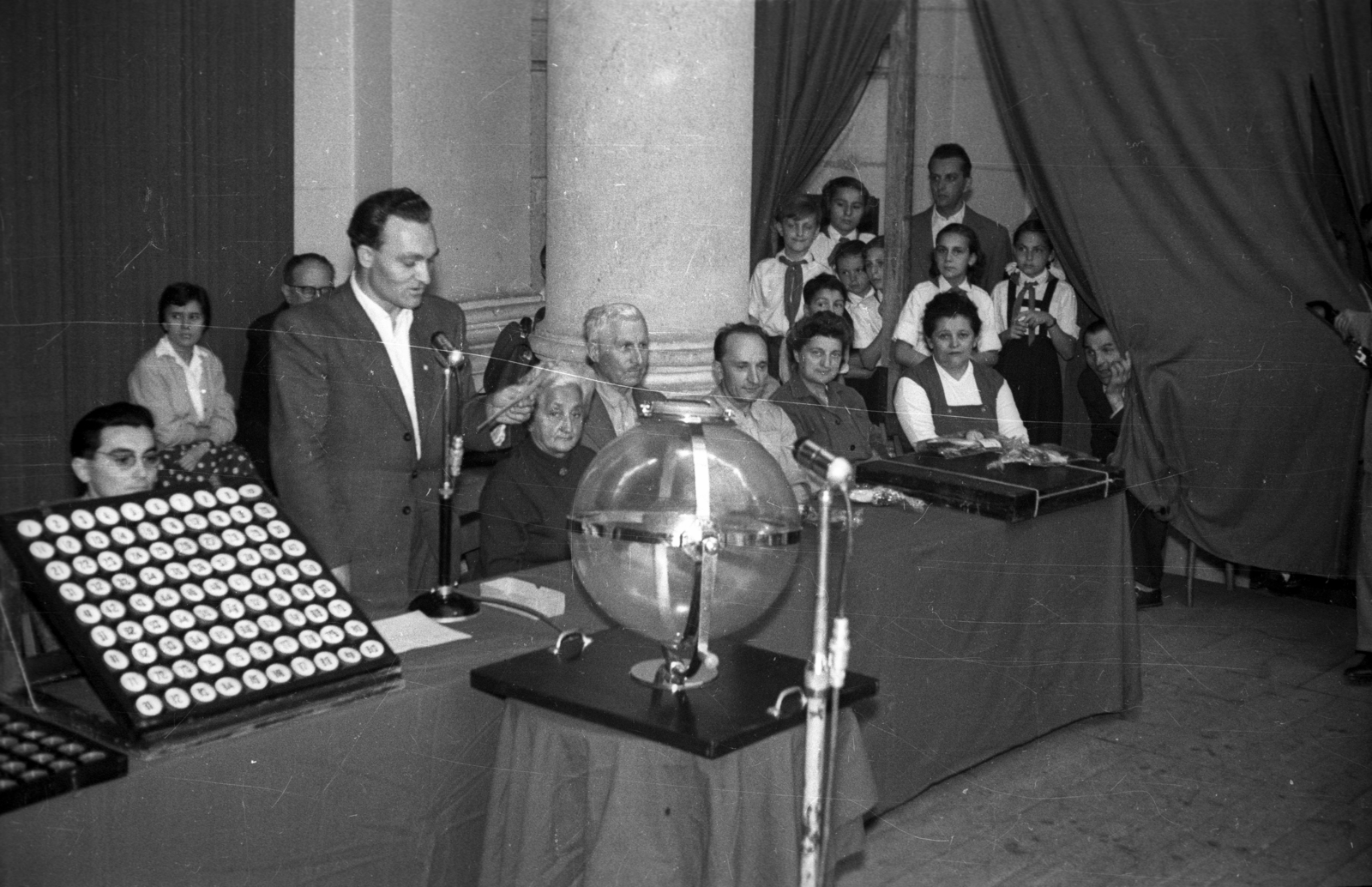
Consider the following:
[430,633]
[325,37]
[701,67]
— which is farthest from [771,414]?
[325,37]

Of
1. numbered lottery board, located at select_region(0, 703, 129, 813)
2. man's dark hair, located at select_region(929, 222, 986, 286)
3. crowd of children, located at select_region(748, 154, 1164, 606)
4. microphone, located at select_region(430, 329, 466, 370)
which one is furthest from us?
man's dark hair, located at select_region(929, 222, 986, 286)

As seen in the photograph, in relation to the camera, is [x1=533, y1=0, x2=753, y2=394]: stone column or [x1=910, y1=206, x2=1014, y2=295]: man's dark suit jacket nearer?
[x1=533, y1=0, x2=753, y2=394]: stone column

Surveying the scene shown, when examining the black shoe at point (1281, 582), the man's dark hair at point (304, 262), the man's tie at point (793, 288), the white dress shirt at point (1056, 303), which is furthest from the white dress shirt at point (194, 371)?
the black shoe at point (1281, 582)

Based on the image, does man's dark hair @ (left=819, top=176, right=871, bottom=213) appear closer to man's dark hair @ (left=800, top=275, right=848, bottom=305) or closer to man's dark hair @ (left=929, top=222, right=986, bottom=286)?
man's dark hair @ (left=929, top=222, right=986, bottom=286)

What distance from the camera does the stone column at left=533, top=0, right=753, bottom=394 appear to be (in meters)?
4.79

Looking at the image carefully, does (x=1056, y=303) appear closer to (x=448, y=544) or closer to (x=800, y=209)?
(x=800, y=209)

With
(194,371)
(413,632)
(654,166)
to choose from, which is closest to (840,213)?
(654,166)

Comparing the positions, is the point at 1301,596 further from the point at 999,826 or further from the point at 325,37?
the point at 325,37

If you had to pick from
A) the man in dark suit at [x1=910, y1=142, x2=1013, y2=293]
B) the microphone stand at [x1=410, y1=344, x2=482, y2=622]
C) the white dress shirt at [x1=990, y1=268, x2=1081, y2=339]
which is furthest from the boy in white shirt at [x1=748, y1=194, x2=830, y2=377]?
the microphone stand at [x1=410, y1=344, x2=482, y2=622]

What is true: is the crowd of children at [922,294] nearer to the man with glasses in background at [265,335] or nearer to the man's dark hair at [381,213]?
the man with glasses in background at [265,335]

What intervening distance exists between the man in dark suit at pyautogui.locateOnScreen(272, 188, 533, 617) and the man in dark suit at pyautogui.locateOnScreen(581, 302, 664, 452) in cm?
71

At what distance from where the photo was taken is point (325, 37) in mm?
5871

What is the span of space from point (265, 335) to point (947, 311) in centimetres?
242

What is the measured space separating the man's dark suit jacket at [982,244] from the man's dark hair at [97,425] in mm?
4371
